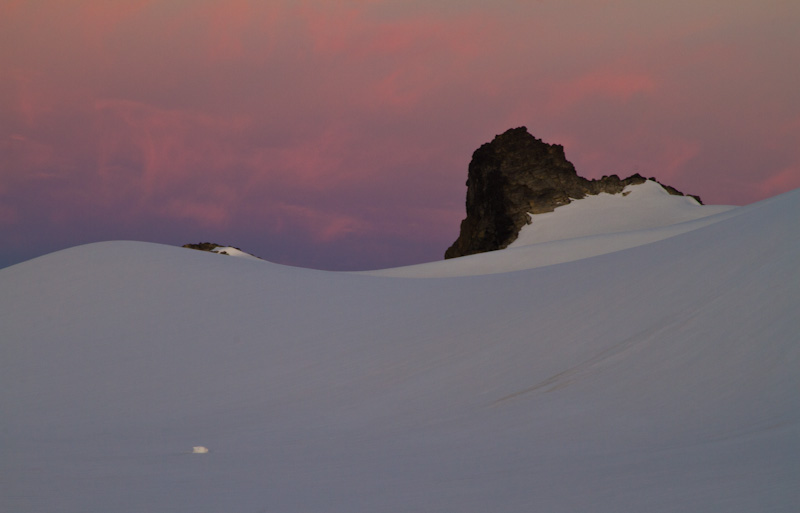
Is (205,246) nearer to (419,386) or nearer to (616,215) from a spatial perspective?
(616,215)

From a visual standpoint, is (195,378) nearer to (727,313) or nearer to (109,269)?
(109,269)

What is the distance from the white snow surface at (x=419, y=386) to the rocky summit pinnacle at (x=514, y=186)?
89.4ft

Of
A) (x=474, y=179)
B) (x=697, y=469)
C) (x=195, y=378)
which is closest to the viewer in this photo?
(x=697, y=469)

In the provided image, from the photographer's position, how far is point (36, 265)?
14.8 metres

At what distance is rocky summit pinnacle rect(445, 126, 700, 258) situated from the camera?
40.6m

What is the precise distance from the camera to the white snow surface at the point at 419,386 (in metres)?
5.08

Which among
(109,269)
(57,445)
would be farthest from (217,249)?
(57,445)

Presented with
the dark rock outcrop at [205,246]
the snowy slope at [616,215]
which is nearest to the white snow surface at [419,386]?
the snowy slope at [616,215]

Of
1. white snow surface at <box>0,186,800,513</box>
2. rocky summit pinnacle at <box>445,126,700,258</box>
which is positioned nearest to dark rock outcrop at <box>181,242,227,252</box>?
rocky summit pinnacle at <box>445,126,700,258</box>

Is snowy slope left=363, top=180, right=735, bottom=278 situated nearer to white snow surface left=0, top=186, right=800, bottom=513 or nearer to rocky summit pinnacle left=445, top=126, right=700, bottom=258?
rocky summit pinnacle left=445, top=126, right=700, bottom=258

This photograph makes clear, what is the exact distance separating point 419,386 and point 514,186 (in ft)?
111

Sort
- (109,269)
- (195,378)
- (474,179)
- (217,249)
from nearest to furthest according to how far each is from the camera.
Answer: (195,378) < (109,269) < (217,249) < (474,179)

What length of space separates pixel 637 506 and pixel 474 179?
40.5 meters

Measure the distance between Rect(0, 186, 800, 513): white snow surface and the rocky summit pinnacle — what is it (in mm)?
27256
